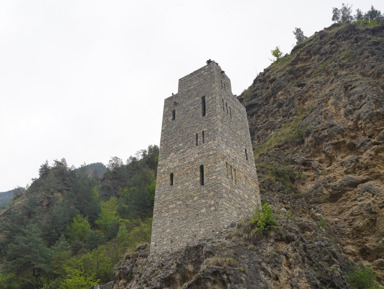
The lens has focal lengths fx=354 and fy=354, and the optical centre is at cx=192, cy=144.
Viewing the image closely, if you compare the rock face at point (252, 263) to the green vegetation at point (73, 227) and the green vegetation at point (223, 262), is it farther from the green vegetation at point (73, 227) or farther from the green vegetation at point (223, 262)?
the green vegetation at point (73, 227)

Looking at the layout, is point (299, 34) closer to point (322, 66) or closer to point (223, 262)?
point (322, 66)

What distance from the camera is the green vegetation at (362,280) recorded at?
42.2ft

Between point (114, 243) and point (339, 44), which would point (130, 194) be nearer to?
point (114, 243)

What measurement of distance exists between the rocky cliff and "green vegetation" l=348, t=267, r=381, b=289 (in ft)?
2.36

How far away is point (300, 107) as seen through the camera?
26.5 meters

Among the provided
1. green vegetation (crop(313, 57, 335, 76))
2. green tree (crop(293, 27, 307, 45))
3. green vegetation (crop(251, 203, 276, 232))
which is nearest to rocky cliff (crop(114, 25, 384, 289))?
green vegetation (crop(313, 57, 335, 76))

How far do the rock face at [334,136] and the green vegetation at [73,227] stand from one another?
33.6ft

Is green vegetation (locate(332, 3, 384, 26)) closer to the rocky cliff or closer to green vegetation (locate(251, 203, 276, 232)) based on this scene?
the rocky cliff

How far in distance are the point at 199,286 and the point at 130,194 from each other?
30.4 metres

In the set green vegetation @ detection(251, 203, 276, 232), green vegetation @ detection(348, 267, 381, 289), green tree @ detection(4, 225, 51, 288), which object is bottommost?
green vegetation @ detection(348, 267, 381, 289)

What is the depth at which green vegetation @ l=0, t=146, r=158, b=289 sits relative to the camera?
85.4 feet

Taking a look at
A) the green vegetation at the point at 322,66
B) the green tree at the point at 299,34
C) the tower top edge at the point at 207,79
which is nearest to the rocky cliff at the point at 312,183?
the green vegetation at the point at 322,66

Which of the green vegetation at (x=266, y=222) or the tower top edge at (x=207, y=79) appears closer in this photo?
the green vegetation at (x=266, y=222)

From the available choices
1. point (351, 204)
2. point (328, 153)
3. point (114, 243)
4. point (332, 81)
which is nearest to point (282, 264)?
point (351, 204)
